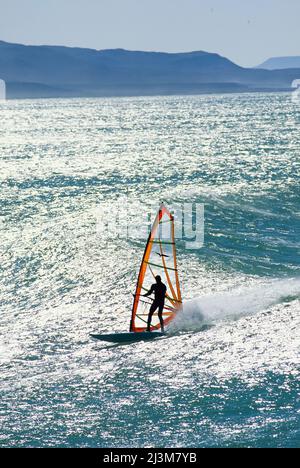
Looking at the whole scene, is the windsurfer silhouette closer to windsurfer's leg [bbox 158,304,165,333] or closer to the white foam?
windsurfer's leg [bbox 158,304,165,333]

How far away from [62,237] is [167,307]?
1530 cm

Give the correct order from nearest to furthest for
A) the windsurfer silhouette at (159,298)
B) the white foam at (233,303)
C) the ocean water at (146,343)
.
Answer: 1. the ocean water at (146,343)
2. the windsurfer silhouette at (159,298)
3. the white foam at (233,303)

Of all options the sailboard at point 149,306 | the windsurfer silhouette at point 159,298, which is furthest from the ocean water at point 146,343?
the windsurfer silhouette at point 159,298

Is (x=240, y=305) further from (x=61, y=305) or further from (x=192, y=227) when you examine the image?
(x=192, y=227)

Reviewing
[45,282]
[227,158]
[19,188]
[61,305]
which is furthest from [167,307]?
[227,158]

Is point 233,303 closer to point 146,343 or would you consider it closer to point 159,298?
point 159,298

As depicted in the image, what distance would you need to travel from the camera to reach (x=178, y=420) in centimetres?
2111

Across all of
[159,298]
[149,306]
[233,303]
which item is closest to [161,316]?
[159,298]

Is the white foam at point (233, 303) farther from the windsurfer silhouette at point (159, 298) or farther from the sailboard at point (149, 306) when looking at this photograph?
the windsurfer silhouette at point (159, 298)

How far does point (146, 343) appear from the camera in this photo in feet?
86.3

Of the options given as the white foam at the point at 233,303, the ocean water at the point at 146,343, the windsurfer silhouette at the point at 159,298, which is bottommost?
the ocean water at the point at 146,343

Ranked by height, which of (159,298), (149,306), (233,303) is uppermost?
(159,298)

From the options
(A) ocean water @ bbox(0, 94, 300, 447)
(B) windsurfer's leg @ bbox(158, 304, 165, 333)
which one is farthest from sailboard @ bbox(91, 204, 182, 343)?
(A) ocean water @ bbox(0, 94, 300, 447)

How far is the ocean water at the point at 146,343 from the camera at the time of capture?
68.7ft
